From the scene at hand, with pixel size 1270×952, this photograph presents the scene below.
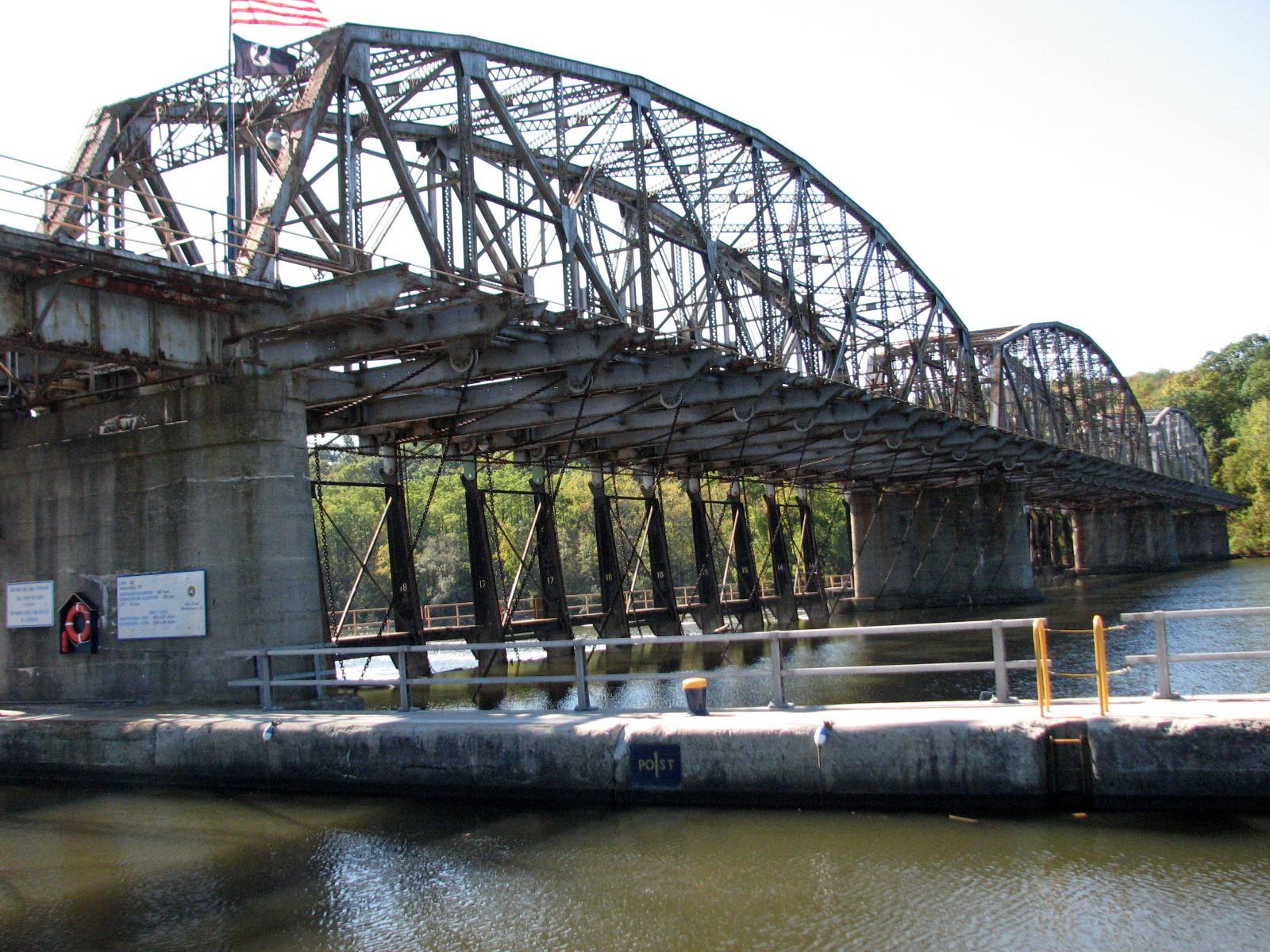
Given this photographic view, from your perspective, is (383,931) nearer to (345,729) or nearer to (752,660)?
(345,729)

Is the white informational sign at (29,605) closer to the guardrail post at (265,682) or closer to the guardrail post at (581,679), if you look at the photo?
the guardrail post at (265,682)

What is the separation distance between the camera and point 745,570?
2034 inches

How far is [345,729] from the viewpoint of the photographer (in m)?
15.2

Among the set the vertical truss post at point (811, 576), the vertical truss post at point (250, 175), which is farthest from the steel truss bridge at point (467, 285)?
the vertical truss post at point (811, 576)

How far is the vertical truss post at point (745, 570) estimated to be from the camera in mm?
50062

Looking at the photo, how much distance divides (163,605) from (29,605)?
3.37m

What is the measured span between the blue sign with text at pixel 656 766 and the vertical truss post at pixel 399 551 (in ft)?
66.5

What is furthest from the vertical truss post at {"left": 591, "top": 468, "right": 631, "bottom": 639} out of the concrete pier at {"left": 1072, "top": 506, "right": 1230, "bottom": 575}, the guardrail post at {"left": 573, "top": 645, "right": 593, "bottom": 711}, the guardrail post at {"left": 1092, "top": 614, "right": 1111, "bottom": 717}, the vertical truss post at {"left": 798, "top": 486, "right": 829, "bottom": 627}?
the concrete pier at {"left": 1072, "top": 506, "right": 1230, "bottom": 575}

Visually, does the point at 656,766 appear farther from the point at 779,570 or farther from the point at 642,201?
the point at 779,570

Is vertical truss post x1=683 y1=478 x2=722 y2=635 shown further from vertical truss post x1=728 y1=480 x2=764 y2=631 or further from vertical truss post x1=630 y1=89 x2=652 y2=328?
vertical truss post x1=630 y1=89 x2=652 y2=328

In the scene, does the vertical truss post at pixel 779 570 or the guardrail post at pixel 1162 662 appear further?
the vertical truss post at pixel 779 570

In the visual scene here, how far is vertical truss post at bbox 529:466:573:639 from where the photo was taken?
126ft

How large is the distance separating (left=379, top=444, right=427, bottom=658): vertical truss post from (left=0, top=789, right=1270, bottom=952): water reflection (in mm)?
19464

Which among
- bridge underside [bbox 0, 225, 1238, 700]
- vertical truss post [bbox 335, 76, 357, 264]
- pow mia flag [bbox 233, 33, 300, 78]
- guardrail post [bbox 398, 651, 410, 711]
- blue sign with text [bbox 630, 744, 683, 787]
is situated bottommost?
blue sign with text [bbox 630, 744, 683, 787]
